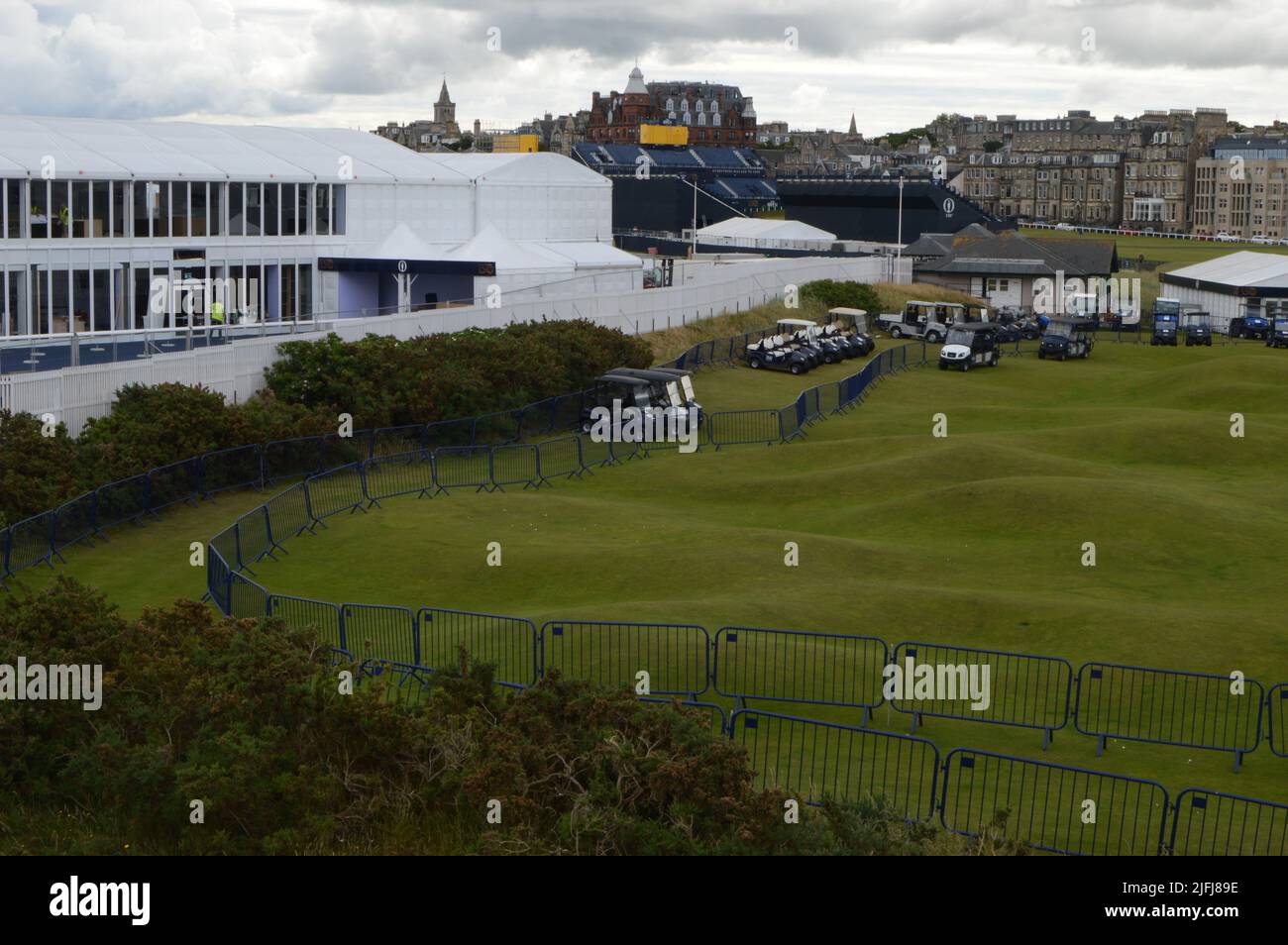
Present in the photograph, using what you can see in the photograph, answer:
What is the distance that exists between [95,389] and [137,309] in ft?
65.7

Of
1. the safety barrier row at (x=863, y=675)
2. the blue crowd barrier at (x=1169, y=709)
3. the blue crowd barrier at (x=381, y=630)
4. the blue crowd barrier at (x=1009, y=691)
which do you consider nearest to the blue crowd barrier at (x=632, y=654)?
the safety barrier row at (x=863, y=675)

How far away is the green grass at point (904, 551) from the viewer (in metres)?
24.5

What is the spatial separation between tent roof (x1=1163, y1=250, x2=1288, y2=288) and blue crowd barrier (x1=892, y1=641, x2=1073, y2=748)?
7040 centimetres

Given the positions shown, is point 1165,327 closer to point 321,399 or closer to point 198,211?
point 198,211

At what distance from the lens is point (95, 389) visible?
116ft


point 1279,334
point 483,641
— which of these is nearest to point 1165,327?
point 1279,334

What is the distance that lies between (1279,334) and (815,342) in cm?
2640

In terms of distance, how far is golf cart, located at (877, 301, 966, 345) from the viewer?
2968 inches

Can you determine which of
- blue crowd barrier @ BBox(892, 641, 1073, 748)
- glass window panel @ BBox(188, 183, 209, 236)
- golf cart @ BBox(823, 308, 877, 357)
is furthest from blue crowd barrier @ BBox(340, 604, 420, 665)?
golf cart @ BBox(823, 308, 877, 357)

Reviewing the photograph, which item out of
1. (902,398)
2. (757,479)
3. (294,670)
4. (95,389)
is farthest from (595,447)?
(294,670)

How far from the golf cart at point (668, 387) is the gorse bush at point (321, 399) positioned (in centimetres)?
194

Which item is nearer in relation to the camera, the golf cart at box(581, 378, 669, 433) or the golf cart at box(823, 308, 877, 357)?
the golf cart at box(581, 378, 669, 433)

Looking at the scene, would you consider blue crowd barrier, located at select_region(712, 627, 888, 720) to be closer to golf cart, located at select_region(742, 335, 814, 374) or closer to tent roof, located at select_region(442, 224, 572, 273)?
golf cart, located at select_region(742, 335, 814, 374)

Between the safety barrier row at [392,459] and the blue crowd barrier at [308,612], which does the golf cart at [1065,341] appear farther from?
the blue crowd barrier at [308,612]
